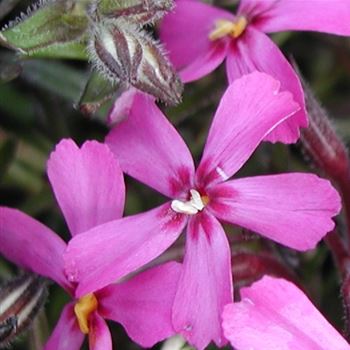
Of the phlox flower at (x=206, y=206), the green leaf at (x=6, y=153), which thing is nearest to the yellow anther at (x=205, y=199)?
the phlox flower at (x=206, y=206)

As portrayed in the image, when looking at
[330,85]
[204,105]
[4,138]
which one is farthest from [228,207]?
[330,85]

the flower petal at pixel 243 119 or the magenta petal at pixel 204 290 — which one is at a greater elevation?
the flower petal at pixel 243 119

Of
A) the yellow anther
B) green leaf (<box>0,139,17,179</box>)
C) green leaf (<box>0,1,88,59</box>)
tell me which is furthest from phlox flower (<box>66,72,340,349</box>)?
green leaf (<box>0,139,17,179</box>)

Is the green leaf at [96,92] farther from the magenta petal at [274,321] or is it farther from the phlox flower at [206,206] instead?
the magenta petal at [274,321]

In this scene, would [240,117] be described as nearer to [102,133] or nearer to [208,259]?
[208,259]

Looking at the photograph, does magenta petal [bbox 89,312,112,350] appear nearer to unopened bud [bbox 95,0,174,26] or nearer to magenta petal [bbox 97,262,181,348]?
magenta petal [bbox 97,262,181,348]

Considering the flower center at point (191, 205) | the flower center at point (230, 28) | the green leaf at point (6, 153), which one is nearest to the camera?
the flower center at point (191, 205)

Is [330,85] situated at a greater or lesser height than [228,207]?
lesser
